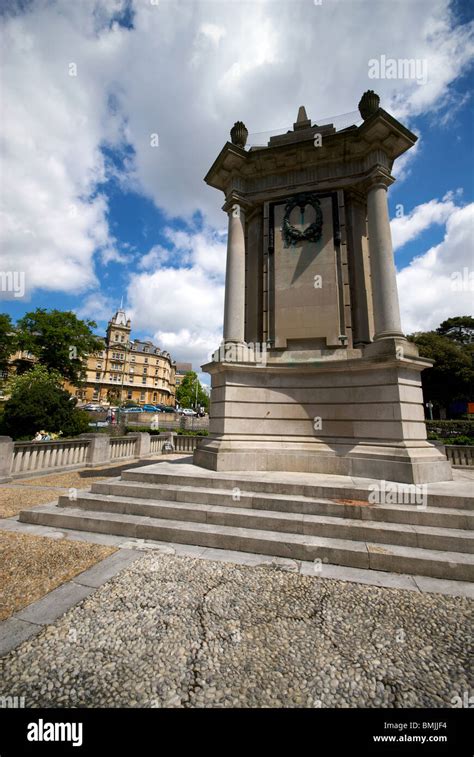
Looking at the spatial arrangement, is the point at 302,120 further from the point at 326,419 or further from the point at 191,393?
the point at 191,393

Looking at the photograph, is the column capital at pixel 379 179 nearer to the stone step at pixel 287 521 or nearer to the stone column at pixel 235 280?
the stone column at pixel 235 280

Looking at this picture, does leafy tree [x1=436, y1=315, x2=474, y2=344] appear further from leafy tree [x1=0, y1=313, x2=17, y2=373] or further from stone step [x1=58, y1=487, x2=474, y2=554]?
leafy tree [x1=0, y1=313, x2=17, y2=373]

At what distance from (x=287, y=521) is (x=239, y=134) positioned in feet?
42.5

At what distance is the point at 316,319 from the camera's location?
9.84 m

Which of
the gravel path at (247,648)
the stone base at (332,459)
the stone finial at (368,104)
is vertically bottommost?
the gravel path at (247,648)

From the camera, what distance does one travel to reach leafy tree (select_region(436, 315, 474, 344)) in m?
55.1

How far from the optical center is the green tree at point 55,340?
139 feet

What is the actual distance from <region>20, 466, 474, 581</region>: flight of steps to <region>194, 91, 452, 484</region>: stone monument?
4.90 feet

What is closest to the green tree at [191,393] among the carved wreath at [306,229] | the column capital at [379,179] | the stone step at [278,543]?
the carved wreath at [306,229]

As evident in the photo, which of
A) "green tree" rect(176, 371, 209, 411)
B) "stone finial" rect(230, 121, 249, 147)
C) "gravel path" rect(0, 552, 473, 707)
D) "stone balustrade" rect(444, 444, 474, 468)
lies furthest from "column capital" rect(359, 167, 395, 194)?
"green tree" rect(176, 371, 209, 411)

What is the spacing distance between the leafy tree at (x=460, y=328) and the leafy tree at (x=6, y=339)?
2888 inches

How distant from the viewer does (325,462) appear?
8.33 metres

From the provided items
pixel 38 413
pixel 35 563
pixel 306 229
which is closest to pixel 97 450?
pixel 38 413
